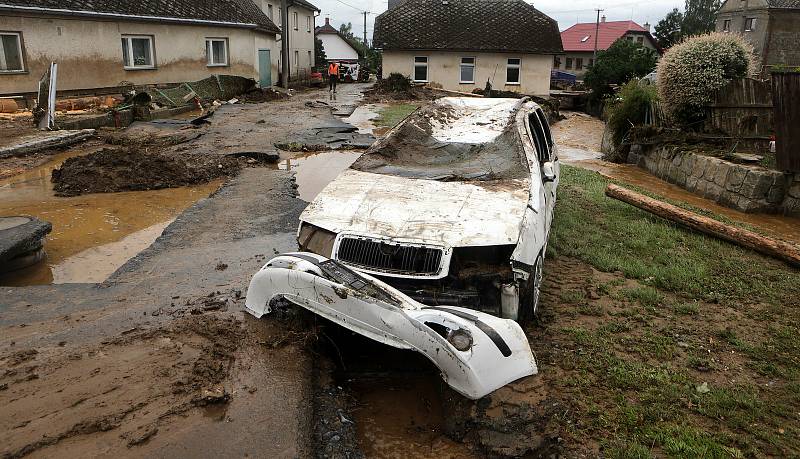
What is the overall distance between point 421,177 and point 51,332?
3.21 m

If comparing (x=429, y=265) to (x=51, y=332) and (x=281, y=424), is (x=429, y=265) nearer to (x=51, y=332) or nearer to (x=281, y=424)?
(x=281, y=424)

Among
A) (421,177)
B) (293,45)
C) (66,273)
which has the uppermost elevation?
(293,45)

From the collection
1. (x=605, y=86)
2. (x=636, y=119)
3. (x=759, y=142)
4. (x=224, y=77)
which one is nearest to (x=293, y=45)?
(x=224, y=77)

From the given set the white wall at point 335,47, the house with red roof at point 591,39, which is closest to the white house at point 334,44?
the white wall at point 335,47

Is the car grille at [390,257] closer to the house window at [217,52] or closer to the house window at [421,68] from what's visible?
the house window at [217,52]

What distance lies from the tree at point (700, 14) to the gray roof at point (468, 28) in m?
35.2

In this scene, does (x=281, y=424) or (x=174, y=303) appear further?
(x=174, y=303)

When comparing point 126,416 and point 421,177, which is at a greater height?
point 421,177

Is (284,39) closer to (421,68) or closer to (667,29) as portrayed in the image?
(421,68)

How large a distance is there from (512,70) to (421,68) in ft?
16.3

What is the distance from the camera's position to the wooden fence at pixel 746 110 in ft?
38.2

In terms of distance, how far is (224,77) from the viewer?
2236 cm

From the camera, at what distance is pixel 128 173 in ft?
30.5

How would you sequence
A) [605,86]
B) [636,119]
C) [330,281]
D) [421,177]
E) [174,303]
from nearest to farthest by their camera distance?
[330,281] < [174,303] < [421,177] < [636,119] < [605,86]
